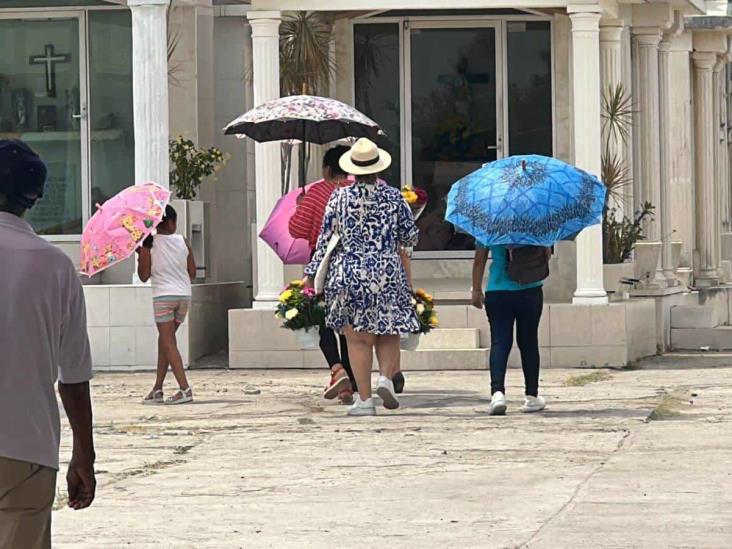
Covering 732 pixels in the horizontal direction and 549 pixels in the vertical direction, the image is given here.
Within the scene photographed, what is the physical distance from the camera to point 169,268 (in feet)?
42.1

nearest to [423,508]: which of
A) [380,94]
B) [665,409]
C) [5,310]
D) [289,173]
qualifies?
[5,310]

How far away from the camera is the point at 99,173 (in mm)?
17281

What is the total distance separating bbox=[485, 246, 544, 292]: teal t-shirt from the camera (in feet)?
37.3

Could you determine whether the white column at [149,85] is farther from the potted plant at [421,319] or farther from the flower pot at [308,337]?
the potted plant at [421,319]

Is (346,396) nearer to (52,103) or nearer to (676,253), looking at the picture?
(52,103)

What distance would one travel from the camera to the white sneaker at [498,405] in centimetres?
1140

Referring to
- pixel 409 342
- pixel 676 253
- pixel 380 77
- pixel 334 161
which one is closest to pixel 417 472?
pixel 409 342

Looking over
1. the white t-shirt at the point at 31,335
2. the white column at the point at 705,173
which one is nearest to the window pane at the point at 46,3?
the white column at the point at 705,173

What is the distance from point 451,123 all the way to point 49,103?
13.2 ft

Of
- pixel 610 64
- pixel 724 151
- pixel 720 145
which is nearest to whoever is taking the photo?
pixel 610 64

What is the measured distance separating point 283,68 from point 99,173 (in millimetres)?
2195

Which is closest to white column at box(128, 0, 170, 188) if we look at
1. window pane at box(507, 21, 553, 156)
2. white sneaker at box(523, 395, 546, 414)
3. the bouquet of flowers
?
the bouquet of flowers

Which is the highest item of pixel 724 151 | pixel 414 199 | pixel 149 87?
pixel 724 151

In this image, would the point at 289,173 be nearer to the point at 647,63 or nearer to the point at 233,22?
the point at 233,22
